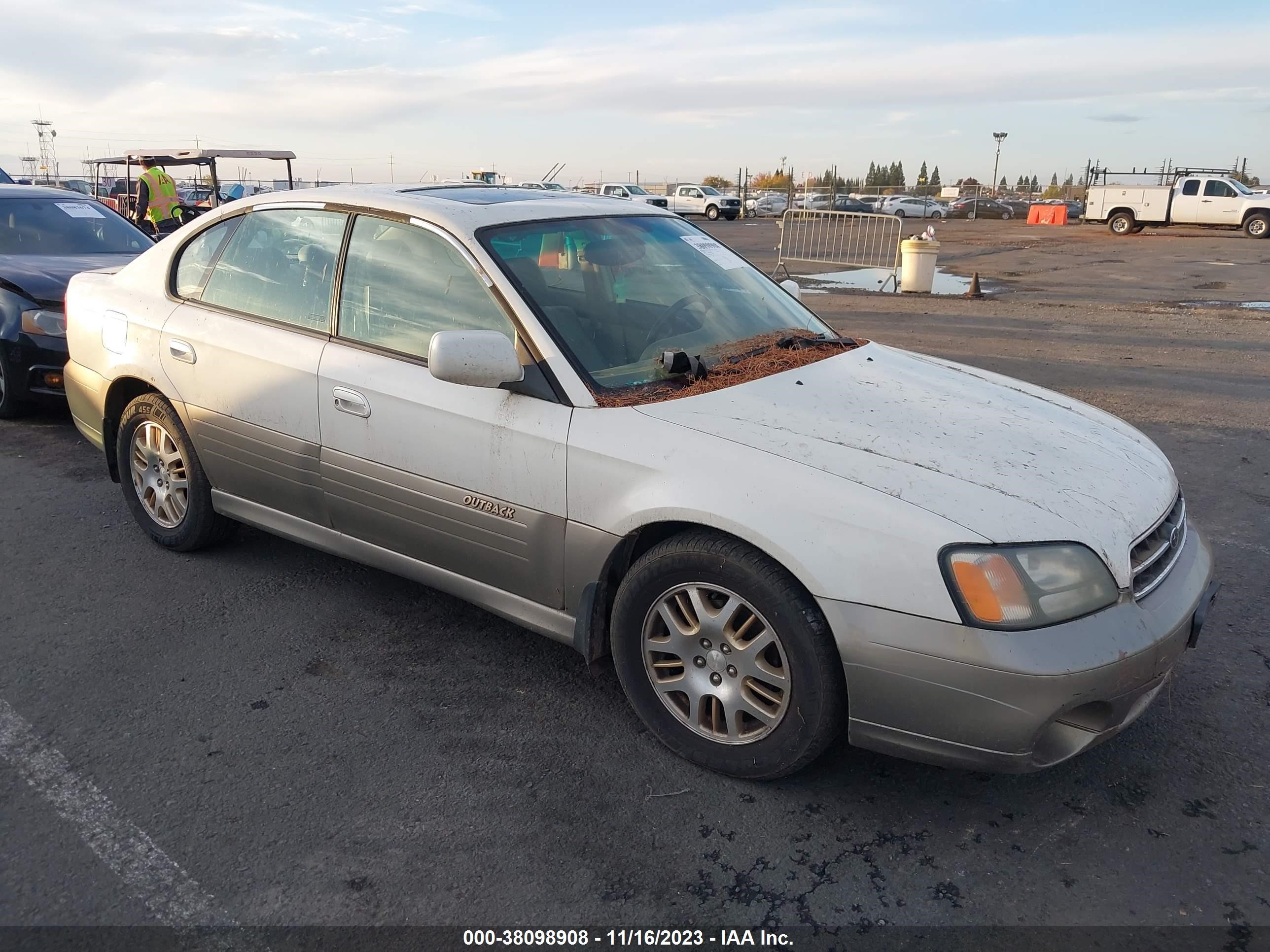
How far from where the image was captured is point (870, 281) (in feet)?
57.9

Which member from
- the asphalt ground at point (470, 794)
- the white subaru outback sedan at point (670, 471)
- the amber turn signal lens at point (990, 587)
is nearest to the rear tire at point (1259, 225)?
the asphalt ground at point (470, 794)

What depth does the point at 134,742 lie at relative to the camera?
301cm

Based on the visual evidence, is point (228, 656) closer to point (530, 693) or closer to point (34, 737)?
point (34, 737)

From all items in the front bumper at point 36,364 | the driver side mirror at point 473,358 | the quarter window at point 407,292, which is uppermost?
the quarter window at point 407,292

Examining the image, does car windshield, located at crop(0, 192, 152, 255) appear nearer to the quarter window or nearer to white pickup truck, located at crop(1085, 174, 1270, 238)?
the quarter window

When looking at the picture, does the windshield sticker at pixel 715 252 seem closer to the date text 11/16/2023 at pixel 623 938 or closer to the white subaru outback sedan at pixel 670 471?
the white subaru outback sedan at pixel 670 471

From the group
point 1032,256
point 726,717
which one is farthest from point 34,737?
point 1032,256

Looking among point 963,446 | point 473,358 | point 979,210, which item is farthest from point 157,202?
point 979,210

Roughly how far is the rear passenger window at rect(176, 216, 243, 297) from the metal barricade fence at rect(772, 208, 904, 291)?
13264mm

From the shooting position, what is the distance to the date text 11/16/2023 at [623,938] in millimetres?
2254

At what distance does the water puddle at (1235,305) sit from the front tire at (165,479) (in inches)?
527

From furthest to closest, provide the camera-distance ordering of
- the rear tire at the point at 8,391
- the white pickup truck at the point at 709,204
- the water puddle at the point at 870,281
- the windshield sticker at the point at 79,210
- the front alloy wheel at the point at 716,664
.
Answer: the white pickup truck at the point at 709,204, the water puddle at the point at 870,281, the windshield sticker at the point at 79,210, the rear tire at the point at 8,391, the front alloy wheel at the point at 716,664

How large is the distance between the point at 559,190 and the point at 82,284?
2.36 m

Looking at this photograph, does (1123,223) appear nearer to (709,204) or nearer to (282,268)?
(709,204)
